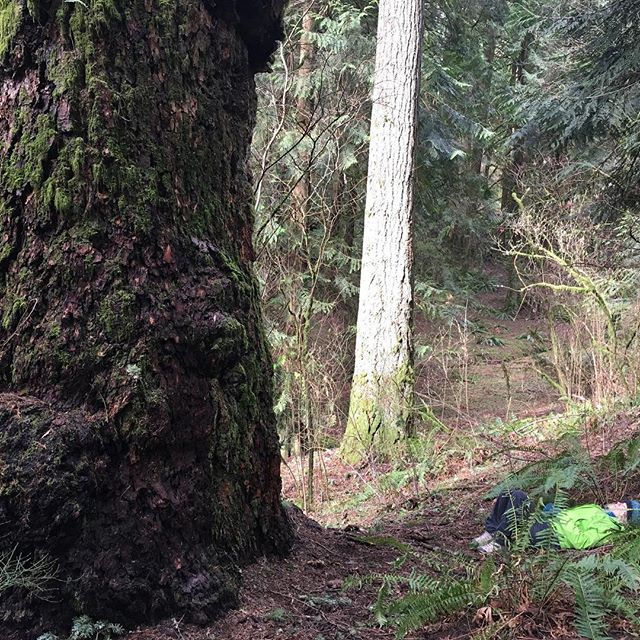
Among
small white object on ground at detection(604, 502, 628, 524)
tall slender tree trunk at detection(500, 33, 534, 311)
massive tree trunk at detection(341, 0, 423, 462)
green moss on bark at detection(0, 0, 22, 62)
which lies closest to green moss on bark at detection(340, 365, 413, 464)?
massive tree trunk at detection(341, 0, 423, 462)

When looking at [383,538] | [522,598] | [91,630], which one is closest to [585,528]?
[383,538]

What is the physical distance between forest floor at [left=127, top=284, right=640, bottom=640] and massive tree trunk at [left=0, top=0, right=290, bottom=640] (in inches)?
7.8

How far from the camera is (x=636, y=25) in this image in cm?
849

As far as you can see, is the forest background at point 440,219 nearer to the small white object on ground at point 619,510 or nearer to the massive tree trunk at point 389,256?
the massive tree trunk at point 389,256

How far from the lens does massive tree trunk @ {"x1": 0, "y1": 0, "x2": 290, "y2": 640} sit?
190 centimetres

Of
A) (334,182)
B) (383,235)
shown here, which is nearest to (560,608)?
(383,235)

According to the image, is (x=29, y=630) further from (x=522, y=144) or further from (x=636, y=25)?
(x=522, y=144)

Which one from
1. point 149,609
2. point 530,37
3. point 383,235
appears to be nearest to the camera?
point 149,609

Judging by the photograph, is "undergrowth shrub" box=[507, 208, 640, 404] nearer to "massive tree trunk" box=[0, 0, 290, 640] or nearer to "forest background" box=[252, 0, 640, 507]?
"forest background" box=[252, 0, 640, 507]

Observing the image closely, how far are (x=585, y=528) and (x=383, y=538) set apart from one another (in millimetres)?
1091

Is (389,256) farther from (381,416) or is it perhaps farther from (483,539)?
(483,539)

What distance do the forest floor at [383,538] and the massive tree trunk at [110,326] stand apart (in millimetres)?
197

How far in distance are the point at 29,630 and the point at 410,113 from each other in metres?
7.49

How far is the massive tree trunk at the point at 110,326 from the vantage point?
74.9 inches
